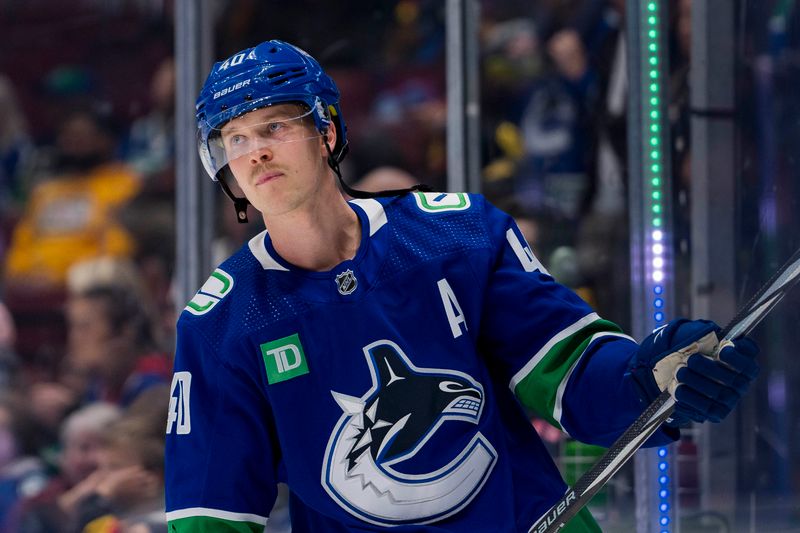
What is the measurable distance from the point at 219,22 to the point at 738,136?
157cm

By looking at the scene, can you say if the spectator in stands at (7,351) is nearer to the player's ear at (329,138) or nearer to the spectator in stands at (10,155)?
the spectator in stands at (10,155)

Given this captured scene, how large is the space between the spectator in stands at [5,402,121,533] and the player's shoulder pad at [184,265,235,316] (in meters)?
2.09

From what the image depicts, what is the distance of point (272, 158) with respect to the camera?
4.98 feet

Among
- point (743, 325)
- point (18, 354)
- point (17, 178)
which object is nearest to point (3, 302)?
point (18, 354)

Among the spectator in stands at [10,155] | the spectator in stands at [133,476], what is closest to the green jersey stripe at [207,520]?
the spectator in stands at [133,476]

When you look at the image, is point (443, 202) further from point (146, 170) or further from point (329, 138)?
point (146, 170)

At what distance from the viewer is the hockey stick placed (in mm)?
1255

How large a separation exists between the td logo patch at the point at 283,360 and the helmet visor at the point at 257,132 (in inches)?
10.3

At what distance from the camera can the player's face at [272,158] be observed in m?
1.51

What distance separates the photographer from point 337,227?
→ 1.59m

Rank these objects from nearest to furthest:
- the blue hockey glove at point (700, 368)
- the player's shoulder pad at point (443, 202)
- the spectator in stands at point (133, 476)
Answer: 1. the blue hockey glove at point (700, 368)
2. the player's shoulder pad at point (443, 202)
3. the spectator in stands at point (133, 476)

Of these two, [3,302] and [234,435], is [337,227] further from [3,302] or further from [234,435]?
[3,302]

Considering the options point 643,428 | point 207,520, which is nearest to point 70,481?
point 207,520

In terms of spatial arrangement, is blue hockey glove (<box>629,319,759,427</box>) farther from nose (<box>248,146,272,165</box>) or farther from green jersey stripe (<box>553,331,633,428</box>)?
nose (<box>248,146,272,165</box>)
